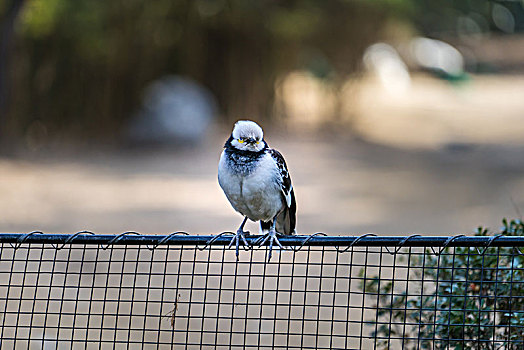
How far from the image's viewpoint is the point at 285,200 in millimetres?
3340

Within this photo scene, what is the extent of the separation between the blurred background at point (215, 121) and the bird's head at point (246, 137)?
5564mm

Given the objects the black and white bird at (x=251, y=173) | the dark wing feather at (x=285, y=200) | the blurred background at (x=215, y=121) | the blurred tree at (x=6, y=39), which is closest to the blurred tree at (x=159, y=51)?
the blurred background at (x=215, y=121)

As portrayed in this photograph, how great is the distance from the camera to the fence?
7.25 feet

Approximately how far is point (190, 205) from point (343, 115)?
5.71 meters

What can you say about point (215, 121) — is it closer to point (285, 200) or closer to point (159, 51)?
point (159, 51)

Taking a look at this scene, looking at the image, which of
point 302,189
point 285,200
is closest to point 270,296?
point 285,200

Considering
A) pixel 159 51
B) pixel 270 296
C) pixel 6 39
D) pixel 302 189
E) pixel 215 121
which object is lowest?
pixel 270 296

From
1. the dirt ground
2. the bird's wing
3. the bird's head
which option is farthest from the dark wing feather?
the dirt ground

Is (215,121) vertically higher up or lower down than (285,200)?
higher up

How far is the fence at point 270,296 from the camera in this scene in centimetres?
221

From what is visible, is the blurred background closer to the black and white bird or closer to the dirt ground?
the dirt ground

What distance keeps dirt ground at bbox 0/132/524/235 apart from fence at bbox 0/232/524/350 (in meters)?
1.70

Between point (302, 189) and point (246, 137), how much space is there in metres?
7.48

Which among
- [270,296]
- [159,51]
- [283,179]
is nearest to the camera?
[283,179]
